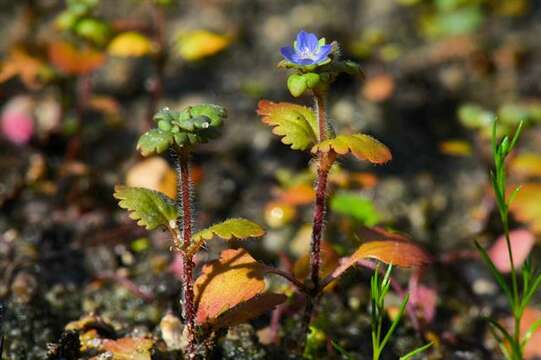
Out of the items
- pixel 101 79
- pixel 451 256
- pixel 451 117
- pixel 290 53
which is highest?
pixel 101 79

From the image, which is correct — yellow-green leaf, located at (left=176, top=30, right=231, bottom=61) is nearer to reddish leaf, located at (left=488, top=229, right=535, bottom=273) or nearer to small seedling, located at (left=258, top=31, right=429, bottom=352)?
small seedling, located at (left=258, top=31, right=429, bottom=352)

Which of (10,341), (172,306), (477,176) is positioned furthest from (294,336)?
(477,176)

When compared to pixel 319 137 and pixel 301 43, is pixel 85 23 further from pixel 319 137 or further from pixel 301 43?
pixel 319 137

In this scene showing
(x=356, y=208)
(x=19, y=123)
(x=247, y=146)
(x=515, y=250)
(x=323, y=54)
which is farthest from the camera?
(x=247, y=146)

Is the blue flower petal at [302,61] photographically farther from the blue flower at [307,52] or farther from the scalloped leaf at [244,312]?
the scalloped leaf at [244,312]

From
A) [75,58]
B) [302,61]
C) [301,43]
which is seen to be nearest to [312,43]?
[301,43]

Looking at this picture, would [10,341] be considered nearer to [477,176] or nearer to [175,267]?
[175,267]
